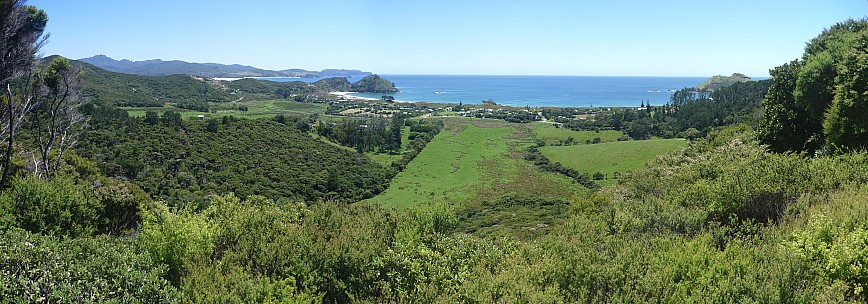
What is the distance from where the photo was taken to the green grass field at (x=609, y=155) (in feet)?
219

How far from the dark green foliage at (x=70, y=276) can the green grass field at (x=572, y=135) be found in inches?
3458

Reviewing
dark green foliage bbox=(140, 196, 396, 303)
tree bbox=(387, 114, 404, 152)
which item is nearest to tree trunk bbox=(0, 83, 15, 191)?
dark green foliage bbox=(140, 196, 396, 303)

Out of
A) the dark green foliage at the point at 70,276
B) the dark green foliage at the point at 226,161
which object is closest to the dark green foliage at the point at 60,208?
the dark green foliage at the point at 70,276

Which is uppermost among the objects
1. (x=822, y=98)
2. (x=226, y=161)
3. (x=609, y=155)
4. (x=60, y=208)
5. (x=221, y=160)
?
(x=822, y=98)

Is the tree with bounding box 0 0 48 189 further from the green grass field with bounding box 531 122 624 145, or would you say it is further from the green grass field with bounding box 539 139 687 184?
the green grass field with bounding box 531 122 624 145

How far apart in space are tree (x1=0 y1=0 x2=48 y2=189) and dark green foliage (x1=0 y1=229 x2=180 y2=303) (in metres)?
9.95

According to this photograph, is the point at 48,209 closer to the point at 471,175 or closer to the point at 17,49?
the point at 17,49

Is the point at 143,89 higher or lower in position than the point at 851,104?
→ lower

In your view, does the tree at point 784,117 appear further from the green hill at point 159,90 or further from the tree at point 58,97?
the green hill at point 159,90

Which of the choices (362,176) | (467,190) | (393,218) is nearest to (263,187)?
(362,176)

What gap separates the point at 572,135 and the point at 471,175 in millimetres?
38313

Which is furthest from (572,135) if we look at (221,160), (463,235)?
(463,235)

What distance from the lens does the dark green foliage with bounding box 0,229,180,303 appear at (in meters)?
6.88

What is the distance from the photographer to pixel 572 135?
319ft
